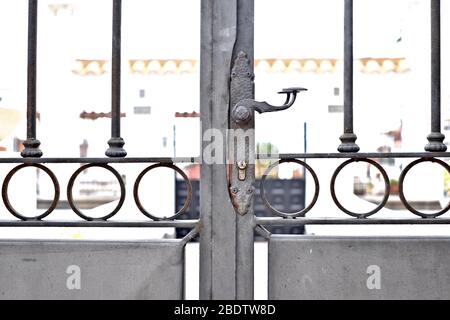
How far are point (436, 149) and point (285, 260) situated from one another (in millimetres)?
407

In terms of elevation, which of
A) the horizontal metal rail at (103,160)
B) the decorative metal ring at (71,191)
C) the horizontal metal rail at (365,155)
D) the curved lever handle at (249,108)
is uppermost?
the curved lever handle at (249,108)

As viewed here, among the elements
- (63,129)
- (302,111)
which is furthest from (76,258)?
(302,111)

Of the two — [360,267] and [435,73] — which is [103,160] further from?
[435,73]

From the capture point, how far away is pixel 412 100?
566cm

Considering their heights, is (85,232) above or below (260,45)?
below

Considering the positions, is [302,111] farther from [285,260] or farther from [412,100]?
[285,260]

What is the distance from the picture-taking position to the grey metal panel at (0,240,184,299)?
1056 millimetres

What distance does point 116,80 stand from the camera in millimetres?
1101

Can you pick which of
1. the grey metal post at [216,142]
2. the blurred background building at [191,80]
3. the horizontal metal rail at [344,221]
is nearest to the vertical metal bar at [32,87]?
the grey metal post at [216,142]

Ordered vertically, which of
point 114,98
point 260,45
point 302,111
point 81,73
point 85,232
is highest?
point 260,45

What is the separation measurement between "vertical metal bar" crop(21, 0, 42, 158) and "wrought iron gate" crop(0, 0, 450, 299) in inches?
1.1

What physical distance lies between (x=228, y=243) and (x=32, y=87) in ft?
1.87

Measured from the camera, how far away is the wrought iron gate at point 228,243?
1.05m

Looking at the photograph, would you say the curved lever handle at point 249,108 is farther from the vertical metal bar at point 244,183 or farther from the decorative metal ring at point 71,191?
the decorative metal ring at point 71,191
